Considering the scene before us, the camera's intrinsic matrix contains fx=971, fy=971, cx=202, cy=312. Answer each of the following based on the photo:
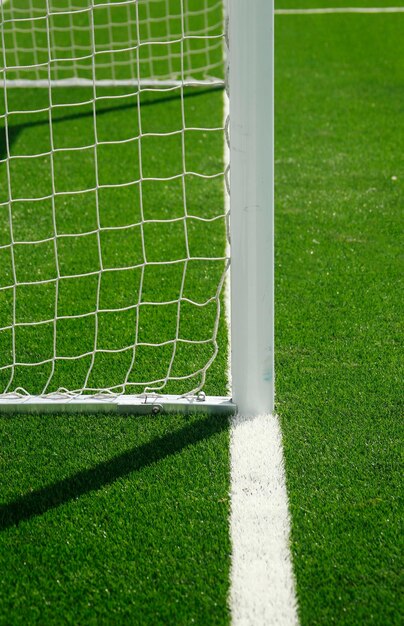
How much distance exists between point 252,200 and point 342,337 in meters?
1.08

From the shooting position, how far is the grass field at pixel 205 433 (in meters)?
2.75

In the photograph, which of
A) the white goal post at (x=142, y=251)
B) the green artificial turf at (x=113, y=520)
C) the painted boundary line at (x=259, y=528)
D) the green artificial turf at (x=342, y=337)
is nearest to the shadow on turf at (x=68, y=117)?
the white goal post at (x=142, y=251)

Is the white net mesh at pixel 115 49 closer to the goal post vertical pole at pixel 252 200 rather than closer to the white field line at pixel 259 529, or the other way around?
the goal post vertical pole at pixel 252 200

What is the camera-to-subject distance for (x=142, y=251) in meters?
4.89

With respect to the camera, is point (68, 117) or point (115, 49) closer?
point (68, 117)

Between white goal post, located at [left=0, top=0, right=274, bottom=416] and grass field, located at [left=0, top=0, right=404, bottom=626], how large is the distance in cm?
3

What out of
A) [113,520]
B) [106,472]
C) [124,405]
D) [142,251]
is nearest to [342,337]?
[124,405]

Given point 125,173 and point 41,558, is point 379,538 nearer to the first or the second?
point 41,558

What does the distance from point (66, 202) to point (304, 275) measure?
1745mm

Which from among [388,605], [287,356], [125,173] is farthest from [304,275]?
[388,605]

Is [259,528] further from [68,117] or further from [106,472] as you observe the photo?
[68,117]

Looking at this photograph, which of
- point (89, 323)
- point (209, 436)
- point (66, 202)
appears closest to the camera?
point (209, 436)

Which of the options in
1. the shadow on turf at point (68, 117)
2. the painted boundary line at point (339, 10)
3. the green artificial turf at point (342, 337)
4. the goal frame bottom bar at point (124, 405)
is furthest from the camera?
the painted boundary line at point (339, 10)

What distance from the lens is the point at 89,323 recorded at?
14.3 ft
